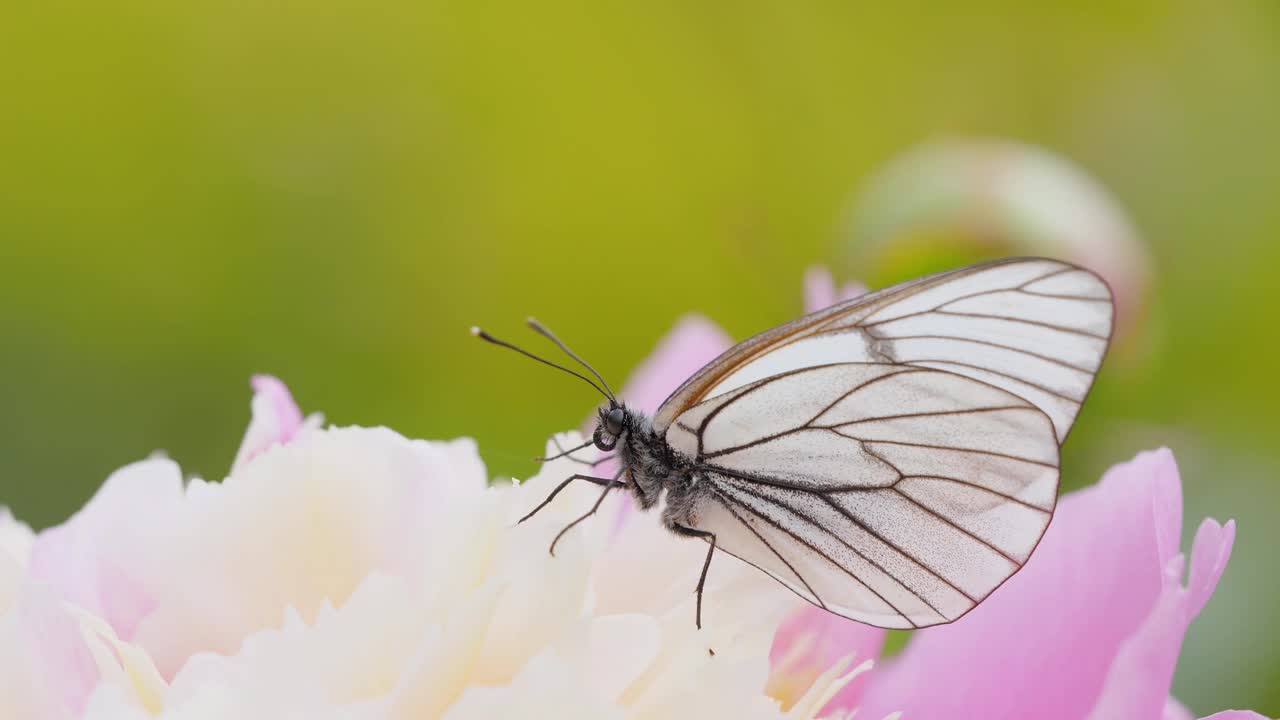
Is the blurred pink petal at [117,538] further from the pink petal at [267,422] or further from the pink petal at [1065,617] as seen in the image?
the pink petal at [1065,617]

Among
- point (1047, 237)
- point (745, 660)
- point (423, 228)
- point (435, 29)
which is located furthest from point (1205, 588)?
point (435, 29)

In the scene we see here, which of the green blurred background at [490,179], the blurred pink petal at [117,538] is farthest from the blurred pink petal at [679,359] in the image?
the green blurred background at [490,179]

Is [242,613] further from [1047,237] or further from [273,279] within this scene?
[273,279]

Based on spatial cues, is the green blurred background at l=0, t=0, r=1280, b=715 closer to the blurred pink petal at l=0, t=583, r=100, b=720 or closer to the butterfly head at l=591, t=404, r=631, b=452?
the butterfly head at l=591, t=404, r=631, b=452

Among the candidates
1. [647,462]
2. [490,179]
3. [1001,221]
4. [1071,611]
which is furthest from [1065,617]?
[490,179]

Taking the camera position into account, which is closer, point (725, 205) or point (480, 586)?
point (480, 586)

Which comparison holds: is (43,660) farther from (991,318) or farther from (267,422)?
(991,318)
